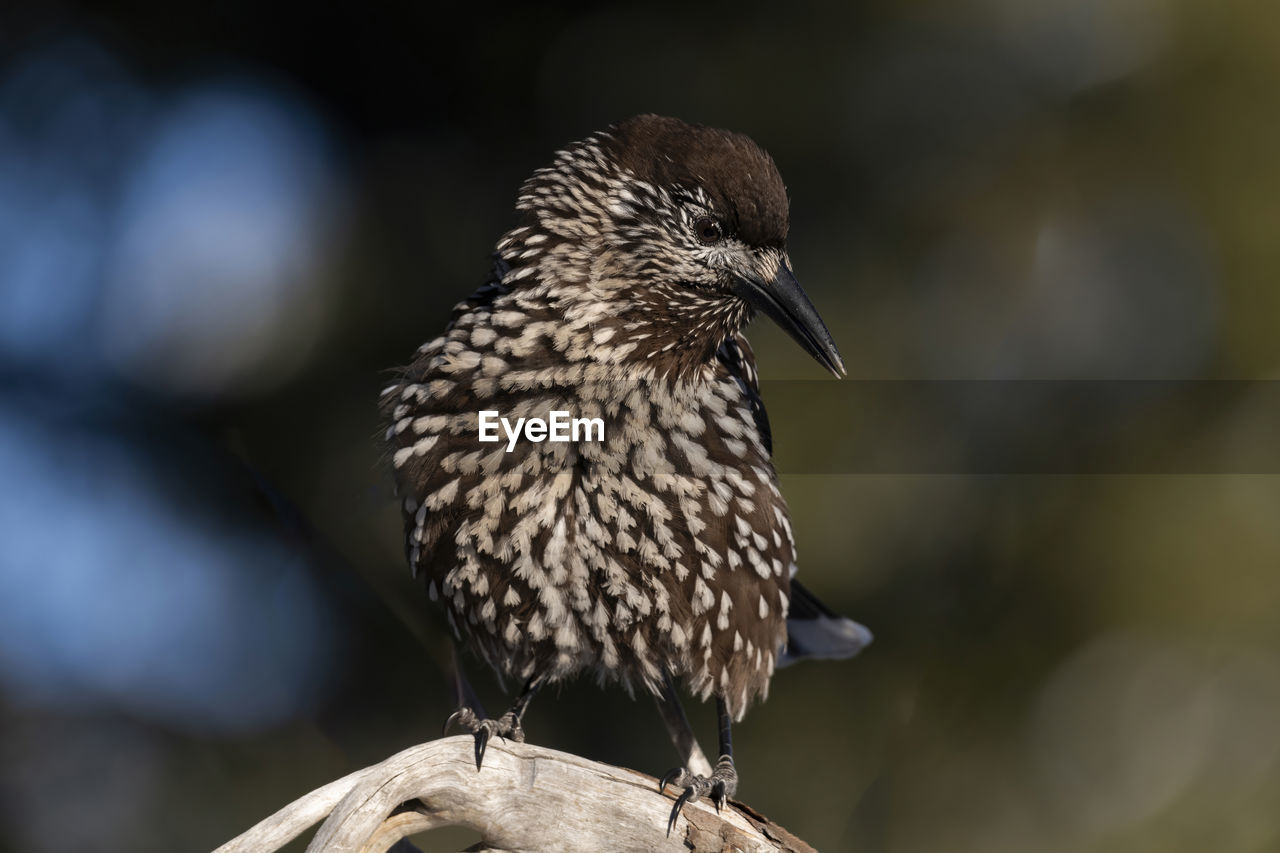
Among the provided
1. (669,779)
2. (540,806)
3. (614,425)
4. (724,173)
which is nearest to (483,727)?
(540,806)

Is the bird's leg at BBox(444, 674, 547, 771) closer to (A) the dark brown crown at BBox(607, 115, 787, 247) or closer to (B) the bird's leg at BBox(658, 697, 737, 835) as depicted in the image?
(B) the bird's leg at BBox(658, 697, 737, 835)

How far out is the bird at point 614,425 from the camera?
2.49 meters

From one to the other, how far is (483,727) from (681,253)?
4.00ft

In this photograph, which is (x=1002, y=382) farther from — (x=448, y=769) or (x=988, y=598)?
(x=448, y=769)

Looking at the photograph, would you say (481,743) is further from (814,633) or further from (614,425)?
(814,633)

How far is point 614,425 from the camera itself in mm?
2520

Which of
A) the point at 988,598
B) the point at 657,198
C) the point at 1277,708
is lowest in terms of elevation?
the point at 1277,708

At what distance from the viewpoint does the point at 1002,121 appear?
5.10m

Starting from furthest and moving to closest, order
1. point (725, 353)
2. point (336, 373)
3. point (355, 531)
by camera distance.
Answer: point (336, 373), point (355, 531), point (725, 353)

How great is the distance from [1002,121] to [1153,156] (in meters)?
0.74

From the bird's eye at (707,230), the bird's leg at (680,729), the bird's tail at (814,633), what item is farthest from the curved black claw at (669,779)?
the bird's eye at (707,230)

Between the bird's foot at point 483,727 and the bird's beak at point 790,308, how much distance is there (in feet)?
3.84

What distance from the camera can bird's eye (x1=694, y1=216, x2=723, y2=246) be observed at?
2543 mm

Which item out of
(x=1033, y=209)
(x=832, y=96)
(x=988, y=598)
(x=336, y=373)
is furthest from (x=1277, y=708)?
(x=336, y=373)
